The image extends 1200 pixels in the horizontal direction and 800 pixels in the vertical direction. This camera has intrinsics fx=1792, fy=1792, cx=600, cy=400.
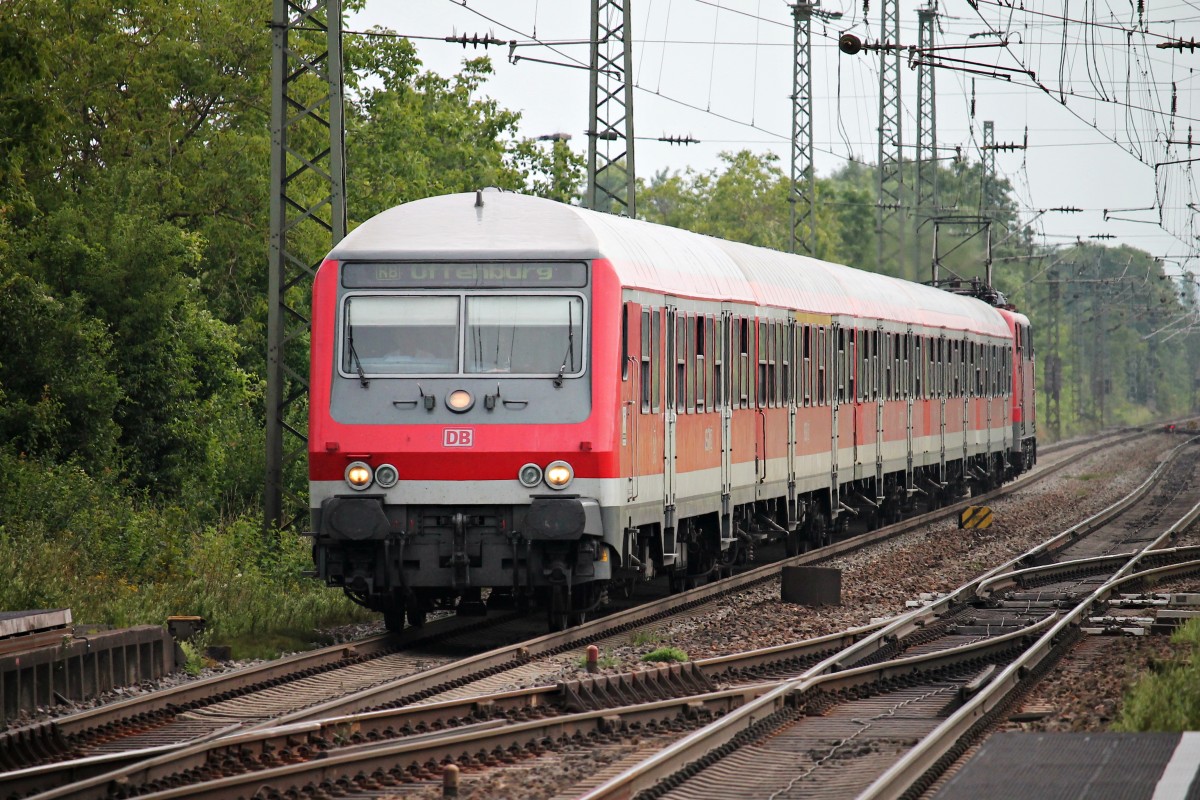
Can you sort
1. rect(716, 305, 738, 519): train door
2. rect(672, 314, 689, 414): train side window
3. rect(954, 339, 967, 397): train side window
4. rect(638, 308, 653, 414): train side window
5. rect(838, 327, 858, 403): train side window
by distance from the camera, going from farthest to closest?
rect(954, 339, 967, 397): train side window < rect(838, 327, 858, 403): train side window < rect(716, 305, 738, 519): train door < rect(672, 314, 689, 414): train side window < rect(638, 308, 653, 414): train side window

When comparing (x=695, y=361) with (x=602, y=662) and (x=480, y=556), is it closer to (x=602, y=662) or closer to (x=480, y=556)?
(x=480, y=556)

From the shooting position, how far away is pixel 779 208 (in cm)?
9281

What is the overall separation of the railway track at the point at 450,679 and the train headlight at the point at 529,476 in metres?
1.22

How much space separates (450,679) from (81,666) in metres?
2.46

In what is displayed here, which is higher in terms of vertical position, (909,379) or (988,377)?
(988,377)

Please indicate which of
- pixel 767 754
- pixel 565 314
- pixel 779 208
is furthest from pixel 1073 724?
pixel 779 208

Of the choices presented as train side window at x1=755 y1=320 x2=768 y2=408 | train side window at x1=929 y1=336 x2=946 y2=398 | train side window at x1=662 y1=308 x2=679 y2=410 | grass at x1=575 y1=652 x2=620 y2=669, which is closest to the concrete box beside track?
grass at x1=575 y1=652 x2=620 y2=669

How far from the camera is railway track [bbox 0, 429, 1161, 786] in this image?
9.09 meters

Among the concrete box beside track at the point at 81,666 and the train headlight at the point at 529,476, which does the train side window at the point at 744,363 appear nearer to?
the train headlight at the point at 529,476

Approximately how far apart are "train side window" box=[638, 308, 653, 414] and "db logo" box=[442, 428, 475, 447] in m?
1.92

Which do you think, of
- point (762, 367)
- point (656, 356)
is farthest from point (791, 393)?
point (656, 356)

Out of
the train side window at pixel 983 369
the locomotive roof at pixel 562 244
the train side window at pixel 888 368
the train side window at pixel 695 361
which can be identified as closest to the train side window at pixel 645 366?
the locomotive roof at pixel 562 244

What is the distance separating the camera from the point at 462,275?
46.5 ft

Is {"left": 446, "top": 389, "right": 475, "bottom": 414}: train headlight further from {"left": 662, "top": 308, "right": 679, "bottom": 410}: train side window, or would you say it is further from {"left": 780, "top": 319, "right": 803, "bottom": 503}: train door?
{"left": 780, "top": 319, "right": 803, "bottom": 503}: train door
